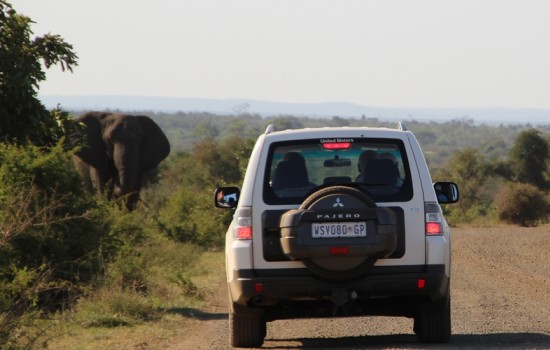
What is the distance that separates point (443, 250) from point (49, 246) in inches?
230

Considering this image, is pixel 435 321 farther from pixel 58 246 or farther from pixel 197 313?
pixel 58 246

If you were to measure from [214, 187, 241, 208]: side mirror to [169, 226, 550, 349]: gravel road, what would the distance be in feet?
4.42

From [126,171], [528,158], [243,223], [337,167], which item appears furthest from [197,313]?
[528,158]

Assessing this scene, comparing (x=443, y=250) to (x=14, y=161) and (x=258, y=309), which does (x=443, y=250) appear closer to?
(x=258, y=309)

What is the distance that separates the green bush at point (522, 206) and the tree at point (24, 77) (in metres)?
24.9

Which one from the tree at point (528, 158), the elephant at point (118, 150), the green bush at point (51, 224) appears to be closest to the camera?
the green bush at point (51, 224)

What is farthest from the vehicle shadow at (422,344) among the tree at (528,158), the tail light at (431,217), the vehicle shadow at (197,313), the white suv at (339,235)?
the tree at (528,158)

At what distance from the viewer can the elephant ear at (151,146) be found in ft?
103

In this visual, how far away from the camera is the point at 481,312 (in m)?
15.0

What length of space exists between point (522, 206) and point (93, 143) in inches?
600

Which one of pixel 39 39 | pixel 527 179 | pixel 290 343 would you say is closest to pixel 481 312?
pixel 290 343

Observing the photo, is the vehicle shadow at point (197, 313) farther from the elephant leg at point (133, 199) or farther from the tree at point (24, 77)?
the elephant leg at point (133, 199)

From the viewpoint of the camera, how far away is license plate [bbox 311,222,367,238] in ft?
35.0

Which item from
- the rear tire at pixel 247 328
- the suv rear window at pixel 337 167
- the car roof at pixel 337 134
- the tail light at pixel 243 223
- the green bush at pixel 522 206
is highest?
the car roof at pixel 337 134
